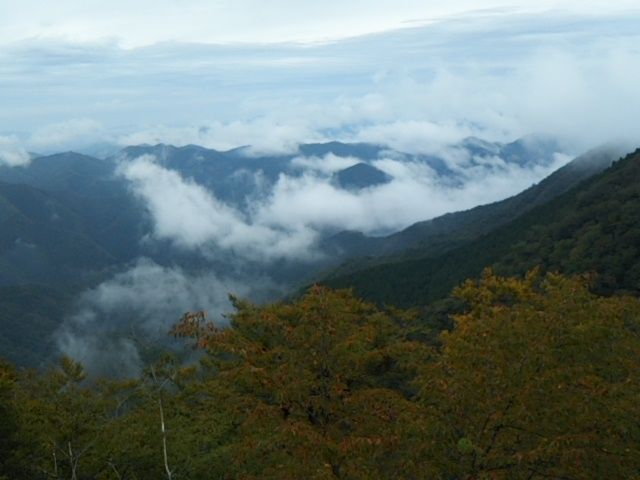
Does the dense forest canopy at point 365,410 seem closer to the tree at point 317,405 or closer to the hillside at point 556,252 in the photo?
the tree at point 317,405

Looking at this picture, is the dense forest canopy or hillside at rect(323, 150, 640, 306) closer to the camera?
the dense forest canopy

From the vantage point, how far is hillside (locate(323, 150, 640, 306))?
60000mm

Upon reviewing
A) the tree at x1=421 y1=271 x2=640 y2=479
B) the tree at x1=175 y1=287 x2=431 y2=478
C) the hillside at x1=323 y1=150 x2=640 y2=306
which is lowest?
the hillside at x1=323 y1=150 x2=640 y2=306

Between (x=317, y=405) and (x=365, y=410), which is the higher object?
(x=365, y=410)

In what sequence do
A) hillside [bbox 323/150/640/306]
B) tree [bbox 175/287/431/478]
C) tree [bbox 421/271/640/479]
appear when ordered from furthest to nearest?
hillside [bbox 323/150/640/306] < tree [bbox 175/287/431/478] < tree [bbox 421/271/640/479]

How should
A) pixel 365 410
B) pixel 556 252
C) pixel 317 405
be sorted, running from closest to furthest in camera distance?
pixel 365 410
pixel 317 405
pixel 556 252

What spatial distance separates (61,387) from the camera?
2372 centimetres

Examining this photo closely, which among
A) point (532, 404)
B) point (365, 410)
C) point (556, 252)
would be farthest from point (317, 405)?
point (556, 252)

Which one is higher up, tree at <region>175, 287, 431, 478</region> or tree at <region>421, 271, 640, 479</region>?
tree at <region>421, 271, 640, 479</region>

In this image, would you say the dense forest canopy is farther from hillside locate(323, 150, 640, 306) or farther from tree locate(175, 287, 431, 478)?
hillside locate(323, 150, 640, 306)

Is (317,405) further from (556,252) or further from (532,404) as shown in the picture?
(556,252)

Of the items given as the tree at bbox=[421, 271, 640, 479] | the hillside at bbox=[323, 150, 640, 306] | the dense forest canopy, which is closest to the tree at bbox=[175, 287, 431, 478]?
the dense forest canopy

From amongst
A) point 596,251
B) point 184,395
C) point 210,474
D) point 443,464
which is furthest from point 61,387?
point 596,251

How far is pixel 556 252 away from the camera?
69812 mm
